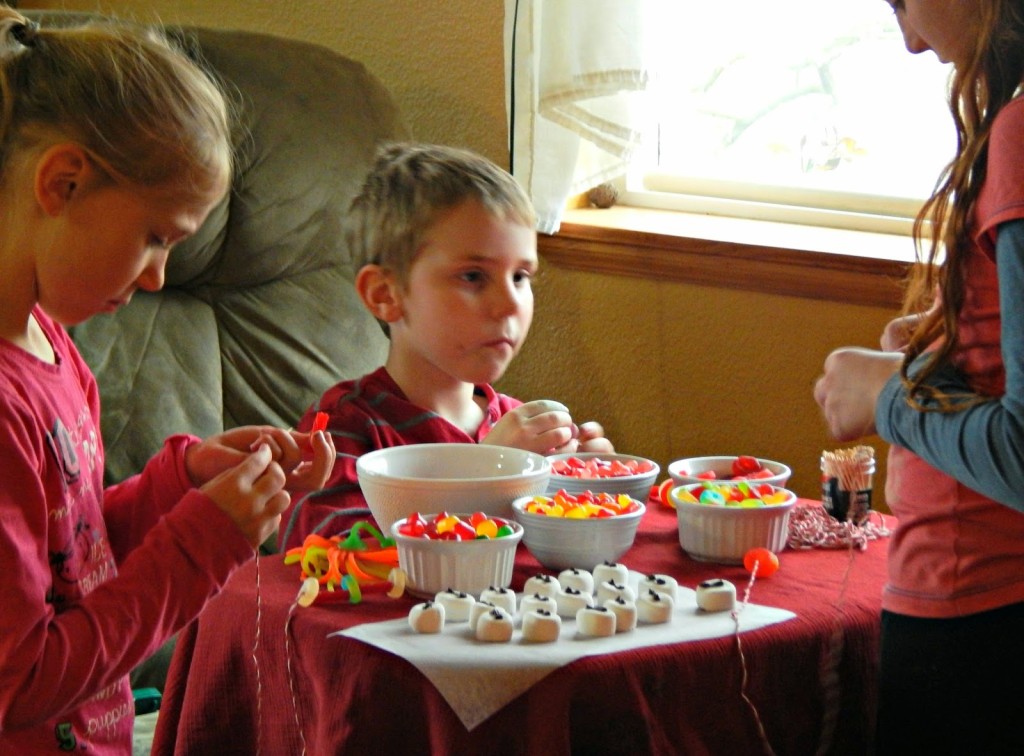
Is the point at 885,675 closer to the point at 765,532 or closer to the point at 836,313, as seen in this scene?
the point at 765,532

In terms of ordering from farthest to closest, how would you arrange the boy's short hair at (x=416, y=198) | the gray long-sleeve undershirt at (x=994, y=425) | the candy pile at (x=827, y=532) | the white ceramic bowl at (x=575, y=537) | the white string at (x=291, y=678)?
the boy's short hair at (x=416, y=198)
the candy pile at (x=827, y=532)
the white ceramic bowl at (x=575, y=537)
the white string at (x=291, y=678)
the gray long-sleeve undershirt at (x=994, y=425)

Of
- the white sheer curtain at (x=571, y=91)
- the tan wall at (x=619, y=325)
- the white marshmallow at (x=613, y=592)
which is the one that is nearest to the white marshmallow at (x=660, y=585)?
the white marshmallow at (x=613, y=592)

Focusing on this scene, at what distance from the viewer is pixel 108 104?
103 centimetres

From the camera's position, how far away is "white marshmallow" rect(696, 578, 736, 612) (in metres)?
1.11

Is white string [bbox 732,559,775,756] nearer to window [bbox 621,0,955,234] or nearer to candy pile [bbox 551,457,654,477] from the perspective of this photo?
candy pile [bbox 551,457,654,477]

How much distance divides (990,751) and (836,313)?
1.14 m

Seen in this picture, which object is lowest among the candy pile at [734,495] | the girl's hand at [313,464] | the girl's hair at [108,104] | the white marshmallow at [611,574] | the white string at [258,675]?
the white string at [258,675]

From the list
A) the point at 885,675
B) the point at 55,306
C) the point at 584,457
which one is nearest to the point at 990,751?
the point at 885,675

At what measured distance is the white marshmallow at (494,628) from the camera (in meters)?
1.04

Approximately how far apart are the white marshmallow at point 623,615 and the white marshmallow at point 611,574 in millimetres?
94

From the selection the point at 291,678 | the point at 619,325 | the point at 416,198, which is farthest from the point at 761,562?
the point at 619,325

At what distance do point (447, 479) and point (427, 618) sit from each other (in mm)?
258

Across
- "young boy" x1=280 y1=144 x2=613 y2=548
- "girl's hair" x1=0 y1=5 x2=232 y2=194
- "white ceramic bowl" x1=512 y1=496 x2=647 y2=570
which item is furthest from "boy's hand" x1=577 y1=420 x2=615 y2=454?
"girl's hair" x1=0 y1=5 x2=232 y2=194

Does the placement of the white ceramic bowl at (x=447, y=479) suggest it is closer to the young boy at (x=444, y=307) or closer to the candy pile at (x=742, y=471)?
the young boy at (x=444, y=307)
